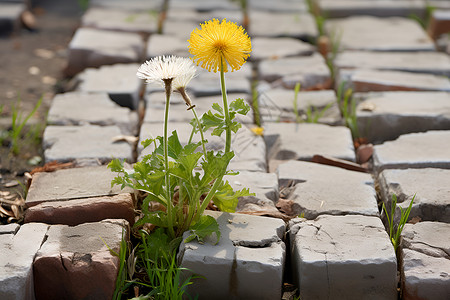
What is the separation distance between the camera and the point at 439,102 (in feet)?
11.8

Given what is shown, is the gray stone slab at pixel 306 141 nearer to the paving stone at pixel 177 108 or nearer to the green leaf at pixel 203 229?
the paving stone at pixel 177 108

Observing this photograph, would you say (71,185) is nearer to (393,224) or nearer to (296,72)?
(393,224)

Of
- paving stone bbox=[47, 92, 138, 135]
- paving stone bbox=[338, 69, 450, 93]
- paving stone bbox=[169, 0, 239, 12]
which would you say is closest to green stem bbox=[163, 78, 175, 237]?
paving stone bbox=[47, 92, 138, 135]

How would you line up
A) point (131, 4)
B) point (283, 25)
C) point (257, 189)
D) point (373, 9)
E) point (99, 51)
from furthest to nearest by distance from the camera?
point (131, 4), point (373, 9), point (283, 25), point (99, 51), point (257, 189)

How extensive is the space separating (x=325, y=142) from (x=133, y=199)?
1.05 meters

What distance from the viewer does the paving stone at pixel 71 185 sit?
2.60m

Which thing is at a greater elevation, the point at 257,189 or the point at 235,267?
the point at 257,189

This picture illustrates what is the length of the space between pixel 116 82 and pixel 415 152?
5.80ft

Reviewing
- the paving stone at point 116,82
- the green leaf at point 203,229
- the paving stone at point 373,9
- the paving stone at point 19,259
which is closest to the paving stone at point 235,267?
the green leaf at point 203,229

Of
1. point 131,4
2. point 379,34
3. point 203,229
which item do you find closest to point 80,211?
point 203,229

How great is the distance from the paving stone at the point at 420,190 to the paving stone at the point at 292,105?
29.2 inches

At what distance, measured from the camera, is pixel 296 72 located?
4180mm

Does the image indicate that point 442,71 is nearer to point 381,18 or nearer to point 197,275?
point 381,18

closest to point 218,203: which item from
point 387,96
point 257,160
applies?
point 257,160
